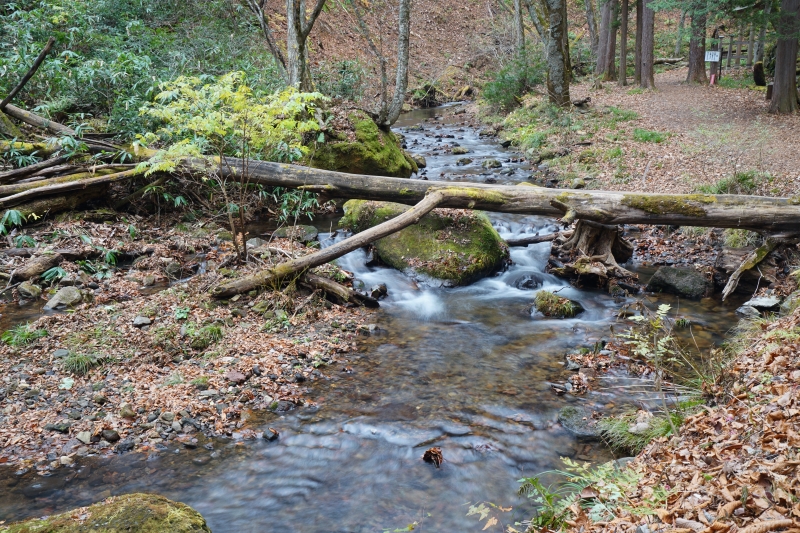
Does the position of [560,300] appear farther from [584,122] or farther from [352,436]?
[584,122]

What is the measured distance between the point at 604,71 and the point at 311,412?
26.7 metres

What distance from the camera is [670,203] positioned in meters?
→ 8.34

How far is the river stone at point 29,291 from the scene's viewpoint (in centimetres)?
764

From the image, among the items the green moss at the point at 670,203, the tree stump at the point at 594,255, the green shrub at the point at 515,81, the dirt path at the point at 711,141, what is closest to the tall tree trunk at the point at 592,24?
the green shrub at the point at 515,81

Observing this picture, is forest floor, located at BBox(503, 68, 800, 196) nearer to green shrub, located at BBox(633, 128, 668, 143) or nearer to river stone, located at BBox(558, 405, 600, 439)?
green shrub, located at BBox(633, 128, 668, 143)

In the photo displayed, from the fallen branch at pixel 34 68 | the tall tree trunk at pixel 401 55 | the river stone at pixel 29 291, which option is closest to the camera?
the river stone at pixel 29 291

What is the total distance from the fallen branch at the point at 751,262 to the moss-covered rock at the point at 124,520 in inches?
303

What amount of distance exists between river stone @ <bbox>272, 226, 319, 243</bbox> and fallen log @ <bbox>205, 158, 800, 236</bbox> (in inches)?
33.7

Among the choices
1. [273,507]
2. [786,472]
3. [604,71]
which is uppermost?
[604,71]

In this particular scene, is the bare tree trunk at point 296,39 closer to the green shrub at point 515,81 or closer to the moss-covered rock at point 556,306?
the moss-covered rock at point 556,306

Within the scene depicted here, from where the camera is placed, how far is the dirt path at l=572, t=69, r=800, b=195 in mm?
10828

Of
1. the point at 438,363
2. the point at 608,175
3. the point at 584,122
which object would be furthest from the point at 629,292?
the point at 584,122

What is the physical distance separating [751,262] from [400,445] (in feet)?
19.9

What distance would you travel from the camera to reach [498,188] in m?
9.20
